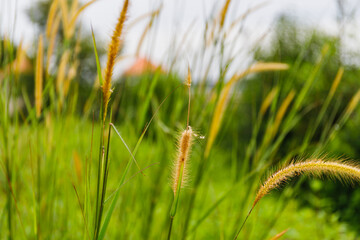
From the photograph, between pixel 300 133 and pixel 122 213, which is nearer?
pixel 122 213

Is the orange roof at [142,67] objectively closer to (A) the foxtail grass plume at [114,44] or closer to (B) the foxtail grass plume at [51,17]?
(B) the foxtail grass plume at [51,17]

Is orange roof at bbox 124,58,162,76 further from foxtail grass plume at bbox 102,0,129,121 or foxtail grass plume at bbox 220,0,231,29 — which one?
foxtail grass plume at bbox 102,0,129,121

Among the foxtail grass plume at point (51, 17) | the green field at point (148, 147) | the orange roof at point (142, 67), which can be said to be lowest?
the green field at point (148, 147)

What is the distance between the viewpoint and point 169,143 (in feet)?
3.42

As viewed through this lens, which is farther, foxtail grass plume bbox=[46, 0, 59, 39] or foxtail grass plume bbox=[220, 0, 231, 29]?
foxtail grass plume bbox=[46, 0, 59, 39]

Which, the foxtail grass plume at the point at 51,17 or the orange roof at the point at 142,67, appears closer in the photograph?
the foxtail grass plume at the point at 51,17

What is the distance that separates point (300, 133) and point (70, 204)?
2942 mm

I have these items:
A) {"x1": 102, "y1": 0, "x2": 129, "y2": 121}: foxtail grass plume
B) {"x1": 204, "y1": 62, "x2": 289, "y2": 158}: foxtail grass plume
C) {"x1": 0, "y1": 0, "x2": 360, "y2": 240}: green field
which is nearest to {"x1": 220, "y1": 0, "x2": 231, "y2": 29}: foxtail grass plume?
{"x1": 0, "y1": 0, "x2": 360, "y2": 240}: green field

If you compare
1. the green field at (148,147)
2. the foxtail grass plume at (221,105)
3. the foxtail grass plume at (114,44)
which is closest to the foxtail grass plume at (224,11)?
the green field at (148,147)

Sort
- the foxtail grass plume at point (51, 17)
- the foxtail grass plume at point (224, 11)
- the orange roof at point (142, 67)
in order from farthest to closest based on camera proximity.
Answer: the orange roof at point (142, 67)
the foxtail grass plume at point (51, 17)
the foxtail grass plume at point (224, 11)

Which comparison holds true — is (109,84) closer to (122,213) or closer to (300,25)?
(122,213)

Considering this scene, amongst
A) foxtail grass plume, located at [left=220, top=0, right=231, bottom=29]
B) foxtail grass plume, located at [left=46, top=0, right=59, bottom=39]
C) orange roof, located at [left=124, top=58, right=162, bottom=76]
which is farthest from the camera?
orange roof, located at [left=124, top=58, right=162, bottom=76]

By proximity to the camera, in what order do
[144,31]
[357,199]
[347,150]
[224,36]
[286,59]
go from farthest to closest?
[286,59] → [347,150] → [357,199] → [144,31] → [224,36]

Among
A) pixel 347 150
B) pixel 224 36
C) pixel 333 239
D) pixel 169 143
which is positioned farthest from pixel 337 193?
pixel 224 36
